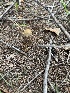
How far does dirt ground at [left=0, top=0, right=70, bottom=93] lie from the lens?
177 centimetres

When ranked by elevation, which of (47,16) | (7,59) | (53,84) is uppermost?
(47,16)

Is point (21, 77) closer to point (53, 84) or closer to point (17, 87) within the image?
point (17, 87)

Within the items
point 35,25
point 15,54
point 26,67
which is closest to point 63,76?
point 26,67

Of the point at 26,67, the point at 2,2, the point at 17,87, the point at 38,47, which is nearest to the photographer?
the point at 17,87

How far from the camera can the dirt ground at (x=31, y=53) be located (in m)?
1.77

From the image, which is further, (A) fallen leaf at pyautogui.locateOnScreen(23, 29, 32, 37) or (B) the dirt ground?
(A) fallen leaf at pyautogui.locateOnScreen(23, 29, 32, 37)

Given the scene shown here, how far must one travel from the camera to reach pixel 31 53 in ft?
6.47

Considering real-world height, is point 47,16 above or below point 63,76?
above

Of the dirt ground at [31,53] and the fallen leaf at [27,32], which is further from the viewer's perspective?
the fallen leaf at [27,32]

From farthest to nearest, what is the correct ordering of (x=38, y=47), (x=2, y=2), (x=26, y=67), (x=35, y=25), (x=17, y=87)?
(x=2, y=2), (x=35, y=25), (x=38, y=47), (x=26, y=67), (x=17, y=87)

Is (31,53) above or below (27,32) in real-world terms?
below

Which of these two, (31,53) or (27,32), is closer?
(31,53)

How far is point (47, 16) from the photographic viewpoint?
2.27 m

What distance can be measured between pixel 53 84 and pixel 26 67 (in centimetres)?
26
